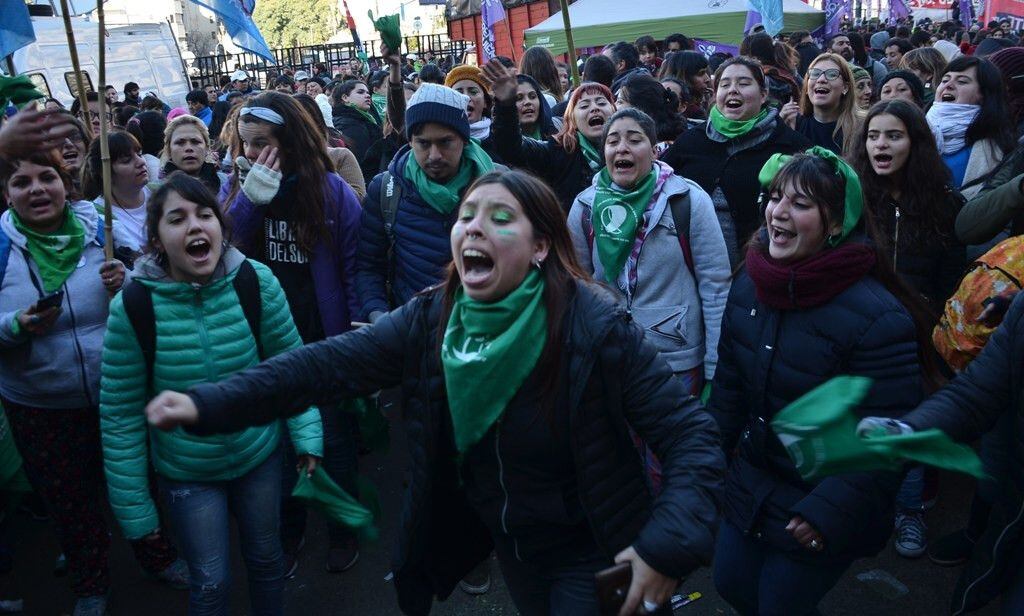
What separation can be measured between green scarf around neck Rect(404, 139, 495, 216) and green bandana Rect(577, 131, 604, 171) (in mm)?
1080

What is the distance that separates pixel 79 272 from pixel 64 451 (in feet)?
2.52

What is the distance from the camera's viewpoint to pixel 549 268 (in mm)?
2436

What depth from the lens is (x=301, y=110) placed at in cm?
403

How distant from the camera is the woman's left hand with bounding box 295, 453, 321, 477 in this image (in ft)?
10.2

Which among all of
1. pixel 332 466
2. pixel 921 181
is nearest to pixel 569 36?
pixel 921 181

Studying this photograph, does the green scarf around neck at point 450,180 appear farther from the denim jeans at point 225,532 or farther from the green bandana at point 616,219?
the denim jeans at point 225,532

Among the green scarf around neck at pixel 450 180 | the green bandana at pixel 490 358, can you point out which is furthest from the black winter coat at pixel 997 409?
the green scarf around neck at pixel 450 180

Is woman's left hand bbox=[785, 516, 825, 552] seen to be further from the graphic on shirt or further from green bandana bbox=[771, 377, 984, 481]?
the graphic on shirt

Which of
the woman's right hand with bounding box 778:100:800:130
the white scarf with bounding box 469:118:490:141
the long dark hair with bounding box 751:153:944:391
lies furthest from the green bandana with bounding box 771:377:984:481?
the woman's right hand with bounding box 778:100:800:130

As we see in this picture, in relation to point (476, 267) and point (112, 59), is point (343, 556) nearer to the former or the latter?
point (476, 267)

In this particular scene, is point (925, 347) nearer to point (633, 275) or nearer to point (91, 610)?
point (633, 275)

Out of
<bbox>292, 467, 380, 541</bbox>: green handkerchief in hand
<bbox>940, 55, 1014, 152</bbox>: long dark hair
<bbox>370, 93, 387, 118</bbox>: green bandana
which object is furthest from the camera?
<bbox>370, 93, 387, 118</bbox>: green bandana

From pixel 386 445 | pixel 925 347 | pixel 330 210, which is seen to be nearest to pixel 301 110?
pixel 330 210

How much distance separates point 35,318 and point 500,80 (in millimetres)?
2317
